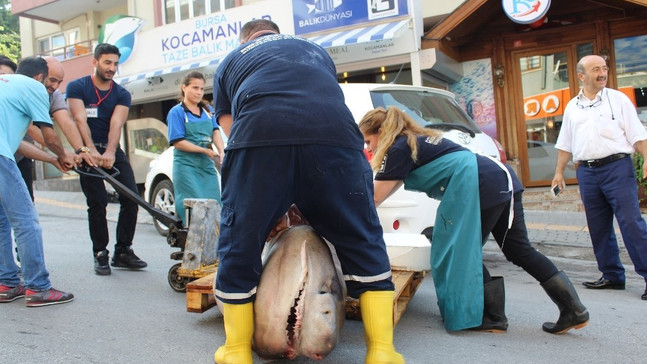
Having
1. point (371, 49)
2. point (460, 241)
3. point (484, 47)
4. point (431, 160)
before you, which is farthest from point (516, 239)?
point (484, 47)

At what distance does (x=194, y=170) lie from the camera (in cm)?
478

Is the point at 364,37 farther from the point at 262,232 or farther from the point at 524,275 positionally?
the point at 262,232

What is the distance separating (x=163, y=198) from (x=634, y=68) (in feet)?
27.4

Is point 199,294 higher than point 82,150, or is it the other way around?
point 82,150

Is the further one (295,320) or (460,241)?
(460,241)

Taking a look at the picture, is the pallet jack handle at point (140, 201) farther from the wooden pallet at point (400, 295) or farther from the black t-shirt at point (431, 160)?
the black t-shirt at point (431, 160)

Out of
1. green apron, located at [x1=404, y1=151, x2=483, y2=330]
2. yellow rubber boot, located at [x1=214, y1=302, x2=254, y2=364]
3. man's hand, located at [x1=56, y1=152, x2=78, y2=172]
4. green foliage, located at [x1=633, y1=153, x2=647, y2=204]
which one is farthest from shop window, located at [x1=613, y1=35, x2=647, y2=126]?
yellow rubber boot, located at [x1=214, y1=302, x2=254, y2=364]

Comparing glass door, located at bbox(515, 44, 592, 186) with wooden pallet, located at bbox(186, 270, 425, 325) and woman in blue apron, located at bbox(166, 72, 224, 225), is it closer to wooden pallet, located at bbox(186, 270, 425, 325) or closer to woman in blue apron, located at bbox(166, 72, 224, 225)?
woman in blue apron, located at bbox(166, 72, 224, 225)

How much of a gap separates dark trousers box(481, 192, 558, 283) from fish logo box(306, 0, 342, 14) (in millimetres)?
8250

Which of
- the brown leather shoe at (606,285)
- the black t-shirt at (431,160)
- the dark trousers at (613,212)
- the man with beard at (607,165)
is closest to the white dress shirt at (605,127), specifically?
the man with beard at (607,165)

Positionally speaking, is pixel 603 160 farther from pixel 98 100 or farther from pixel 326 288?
→ pixel 98 100

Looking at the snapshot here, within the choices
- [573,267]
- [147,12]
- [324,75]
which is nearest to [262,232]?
[324,75]

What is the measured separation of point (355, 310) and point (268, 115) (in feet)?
4.43

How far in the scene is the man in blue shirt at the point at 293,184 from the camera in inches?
95.3
